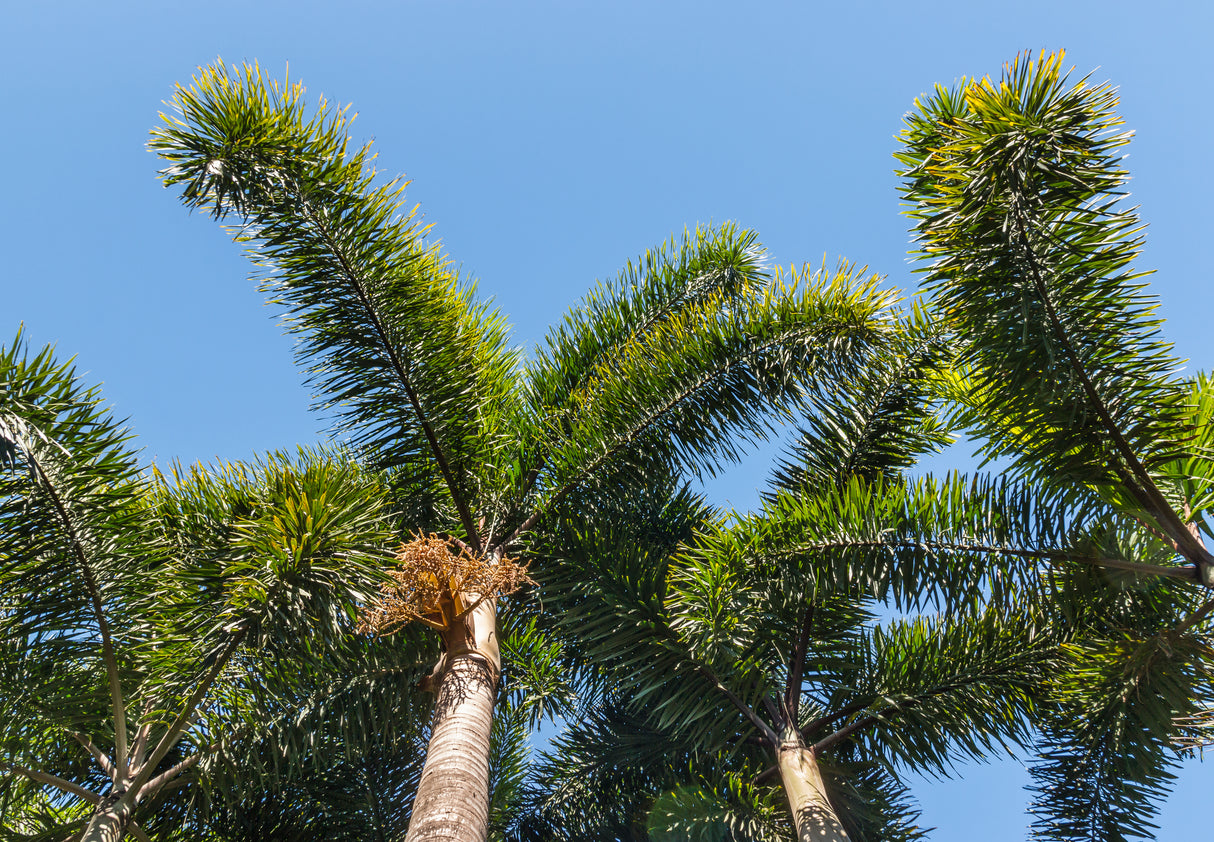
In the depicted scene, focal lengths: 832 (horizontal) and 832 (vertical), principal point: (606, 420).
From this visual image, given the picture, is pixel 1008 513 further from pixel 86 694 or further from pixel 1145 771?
pixel 86 694

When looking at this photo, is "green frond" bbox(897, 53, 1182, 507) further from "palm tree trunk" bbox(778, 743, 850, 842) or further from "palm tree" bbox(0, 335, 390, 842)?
"palm tree" bbox(0, 335, 390, 842)

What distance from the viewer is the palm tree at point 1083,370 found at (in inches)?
162

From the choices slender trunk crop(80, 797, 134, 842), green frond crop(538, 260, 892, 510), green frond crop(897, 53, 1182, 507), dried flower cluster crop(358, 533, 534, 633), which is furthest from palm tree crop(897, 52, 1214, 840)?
slender trunk crop(80, 797, 134, 842)

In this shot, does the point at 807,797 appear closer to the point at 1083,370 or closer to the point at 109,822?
the point at 1083,370

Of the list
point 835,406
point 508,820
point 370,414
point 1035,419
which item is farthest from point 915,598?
point 508,820

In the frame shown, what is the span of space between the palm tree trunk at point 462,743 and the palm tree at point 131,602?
68 cm

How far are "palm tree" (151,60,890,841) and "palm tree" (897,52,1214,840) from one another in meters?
1.29

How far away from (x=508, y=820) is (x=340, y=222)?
16.7 feet

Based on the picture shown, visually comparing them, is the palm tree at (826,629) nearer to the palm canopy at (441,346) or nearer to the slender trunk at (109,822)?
the palm canopy at (441,346)

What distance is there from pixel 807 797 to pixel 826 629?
1.21m

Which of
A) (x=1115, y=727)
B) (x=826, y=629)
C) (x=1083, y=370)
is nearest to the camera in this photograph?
(x=1083, y=370)

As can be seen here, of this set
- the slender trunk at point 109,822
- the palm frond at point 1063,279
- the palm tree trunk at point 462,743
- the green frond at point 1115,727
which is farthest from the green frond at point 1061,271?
the slender trunk at point 109,822

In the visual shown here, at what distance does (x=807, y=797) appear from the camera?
4.98 m

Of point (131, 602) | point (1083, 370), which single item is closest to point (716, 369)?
point (1083, 370)
